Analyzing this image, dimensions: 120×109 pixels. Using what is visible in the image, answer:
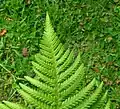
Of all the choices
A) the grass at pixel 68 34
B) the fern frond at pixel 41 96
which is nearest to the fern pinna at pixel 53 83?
the fern frond at pixel 41 96

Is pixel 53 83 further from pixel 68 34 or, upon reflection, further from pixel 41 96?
pixel 68 34

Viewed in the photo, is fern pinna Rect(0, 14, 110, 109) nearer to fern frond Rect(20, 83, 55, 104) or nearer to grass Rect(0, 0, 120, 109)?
fern frond Rect(20, 83, 55, 104)

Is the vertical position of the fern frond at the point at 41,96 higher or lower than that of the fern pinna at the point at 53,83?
lower

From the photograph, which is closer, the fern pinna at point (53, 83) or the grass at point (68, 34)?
the fern pinna at point (53, 83)

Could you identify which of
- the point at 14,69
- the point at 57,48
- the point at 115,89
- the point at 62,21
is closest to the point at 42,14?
the point at 62,21

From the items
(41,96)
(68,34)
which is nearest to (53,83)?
(41,96)

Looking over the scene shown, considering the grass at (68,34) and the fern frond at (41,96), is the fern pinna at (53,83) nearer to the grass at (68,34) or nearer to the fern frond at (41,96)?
the fern frond at (41,96)

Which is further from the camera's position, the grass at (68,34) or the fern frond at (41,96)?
the grass at (68,34)

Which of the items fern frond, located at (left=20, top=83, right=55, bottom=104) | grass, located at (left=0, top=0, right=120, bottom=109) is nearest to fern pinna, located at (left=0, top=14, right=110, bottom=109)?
fern frond, located at (left=20, top=83, right=55, bottom=104)
